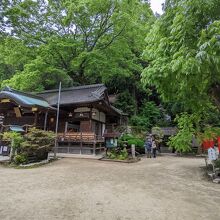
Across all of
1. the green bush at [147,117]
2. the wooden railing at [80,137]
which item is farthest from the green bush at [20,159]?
the green bush at [147,117]

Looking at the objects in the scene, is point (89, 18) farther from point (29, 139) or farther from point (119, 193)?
point (119, 193)

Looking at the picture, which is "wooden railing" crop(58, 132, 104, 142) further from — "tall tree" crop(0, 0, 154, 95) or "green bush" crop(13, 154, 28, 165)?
"tall tree" crop(0, 0, 154, 95)

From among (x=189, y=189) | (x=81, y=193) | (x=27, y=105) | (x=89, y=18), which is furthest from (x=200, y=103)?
(x=89, y=18)

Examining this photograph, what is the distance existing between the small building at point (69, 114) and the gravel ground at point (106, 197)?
706 centimetres

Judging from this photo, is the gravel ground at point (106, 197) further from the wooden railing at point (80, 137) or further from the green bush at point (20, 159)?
the wooden railing at point (80, 137)

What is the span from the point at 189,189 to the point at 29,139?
322 inches

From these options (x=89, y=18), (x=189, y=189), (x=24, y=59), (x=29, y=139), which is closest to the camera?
(x=189, y=189)

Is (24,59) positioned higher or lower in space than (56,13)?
lower

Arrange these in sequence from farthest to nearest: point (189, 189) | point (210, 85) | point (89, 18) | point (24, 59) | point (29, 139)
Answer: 1. point (24, 59)
2. point (89, 18)
3. point (29, 139)
4. point (210, 85)
5. point (189, 189)

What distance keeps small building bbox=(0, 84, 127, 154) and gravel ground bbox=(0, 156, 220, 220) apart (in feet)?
23.2

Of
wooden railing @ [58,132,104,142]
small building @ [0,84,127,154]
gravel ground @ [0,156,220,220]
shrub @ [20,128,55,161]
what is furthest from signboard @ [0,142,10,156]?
gravel ground @ [0,156,220,220]

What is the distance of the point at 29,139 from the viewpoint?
11.4 m

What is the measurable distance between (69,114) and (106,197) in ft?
42.1

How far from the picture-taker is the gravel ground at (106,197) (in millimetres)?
4457
